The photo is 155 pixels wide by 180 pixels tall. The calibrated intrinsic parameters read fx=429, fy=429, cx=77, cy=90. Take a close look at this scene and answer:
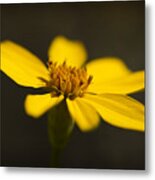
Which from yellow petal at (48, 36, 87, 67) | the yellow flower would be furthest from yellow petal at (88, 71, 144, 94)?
yellow petal at (48, 36, 87, 67)

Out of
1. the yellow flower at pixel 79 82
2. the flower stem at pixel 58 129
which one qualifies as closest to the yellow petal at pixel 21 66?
the yellow flower at pixel 79 82

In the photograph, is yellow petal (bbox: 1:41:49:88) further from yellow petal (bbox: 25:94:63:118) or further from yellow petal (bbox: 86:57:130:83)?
yellow petal (bbox: 86:57:130:83)

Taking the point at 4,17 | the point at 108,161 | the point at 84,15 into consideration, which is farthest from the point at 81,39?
the point at 108,161

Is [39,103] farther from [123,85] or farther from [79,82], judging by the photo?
[123,85]

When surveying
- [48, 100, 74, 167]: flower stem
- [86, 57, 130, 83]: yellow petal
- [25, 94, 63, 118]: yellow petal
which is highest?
[86, 57, 130, 83]: yellow petal

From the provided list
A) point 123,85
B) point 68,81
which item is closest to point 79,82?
point 68,81

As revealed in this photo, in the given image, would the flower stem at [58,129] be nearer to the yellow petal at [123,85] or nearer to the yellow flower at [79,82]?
the yellow flower at [79,82]

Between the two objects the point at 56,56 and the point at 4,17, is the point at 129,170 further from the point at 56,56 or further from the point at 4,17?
the point at 4,17
